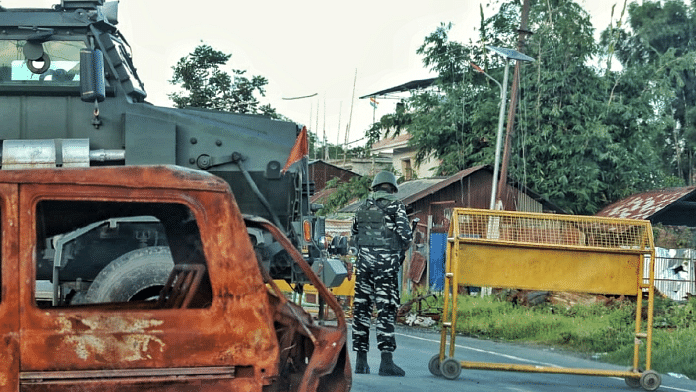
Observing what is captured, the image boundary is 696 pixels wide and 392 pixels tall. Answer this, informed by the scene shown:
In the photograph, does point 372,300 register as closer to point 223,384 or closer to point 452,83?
point 223,384

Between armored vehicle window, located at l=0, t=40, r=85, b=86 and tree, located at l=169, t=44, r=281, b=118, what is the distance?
53.5 ft

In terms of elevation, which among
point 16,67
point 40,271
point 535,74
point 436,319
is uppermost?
point 535,74

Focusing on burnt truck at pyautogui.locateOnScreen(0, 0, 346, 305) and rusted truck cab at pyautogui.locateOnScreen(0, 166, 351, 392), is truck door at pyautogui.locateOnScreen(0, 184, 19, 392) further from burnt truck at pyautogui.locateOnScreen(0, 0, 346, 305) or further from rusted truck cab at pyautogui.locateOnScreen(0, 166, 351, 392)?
burnt truck at pyautogui.locateOnScreen(0, 0, 346, 305)

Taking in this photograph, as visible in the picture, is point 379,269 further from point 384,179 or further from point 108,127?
point 108,127

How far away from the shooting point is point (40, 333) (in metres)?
4.29

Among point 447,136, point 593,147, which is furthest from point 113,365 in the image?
point 447,136

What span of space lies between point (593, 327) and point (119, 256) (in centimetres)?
1161

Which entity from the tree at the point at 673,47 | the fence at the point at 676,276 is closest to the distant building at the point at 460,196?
the fence at the point at 676,276

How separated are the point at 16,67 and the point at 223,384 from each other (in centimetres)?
612

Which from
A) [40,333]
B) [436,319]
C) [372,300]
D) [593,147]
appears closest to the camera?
[40,333]

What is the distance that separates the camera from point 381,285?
9211 millimetres

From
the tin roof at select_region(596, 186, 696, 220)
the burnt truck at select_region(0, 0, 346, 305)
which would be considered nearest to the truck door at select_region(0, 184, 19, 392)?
the burnt truck at select_region(0, 0, 346, 305)

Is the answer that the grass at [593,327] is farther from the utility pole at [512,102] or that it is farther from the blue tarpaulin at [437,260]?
the utility pole at [512,102]

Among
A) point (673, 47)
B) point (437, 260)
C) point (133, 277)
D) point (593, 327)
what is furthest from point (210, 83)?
point (673, 47)
